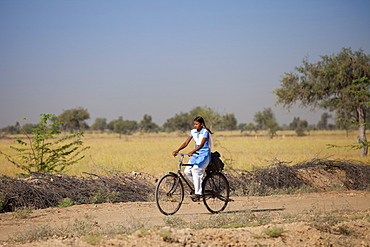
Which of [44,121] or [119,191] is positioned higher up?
[44,121]

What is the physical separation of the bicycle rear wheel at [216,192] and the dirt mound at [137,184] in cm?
256

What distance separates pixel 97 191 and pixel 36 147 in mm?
5359

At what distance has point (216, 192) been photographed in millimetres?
9562

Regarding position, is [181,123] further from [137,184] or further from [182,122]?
[137,184]

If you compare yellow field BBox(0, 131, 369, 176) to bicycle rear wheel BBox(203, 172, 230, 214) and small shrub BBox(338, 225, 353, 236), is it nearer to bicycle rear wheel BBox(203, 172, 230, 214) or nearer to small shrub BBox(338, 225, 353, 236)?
bicycle rear wheel BBox(203, 172, 230, 214)

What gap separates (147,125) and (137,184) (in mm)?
131465

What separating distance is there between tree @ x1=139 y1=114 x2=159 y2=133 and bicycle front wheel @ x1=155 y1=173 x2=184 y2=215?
131303 millimetres

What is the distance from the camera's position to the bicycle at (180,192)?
9.03m

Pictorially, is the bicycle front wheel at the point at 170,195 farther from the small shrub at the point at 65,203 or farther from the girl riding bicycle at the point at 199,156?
the small shrub at the point at 65,203

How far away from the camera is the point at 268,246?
6629 millimetres

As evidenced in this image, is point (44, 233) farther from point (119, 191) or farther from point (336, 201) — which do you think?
point (336, 201)

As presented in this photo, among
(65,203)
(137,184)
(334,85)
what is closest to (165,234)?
(65,203)

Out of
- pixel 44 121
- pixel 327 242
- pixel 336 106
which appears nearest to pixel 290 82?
pixel 336 106

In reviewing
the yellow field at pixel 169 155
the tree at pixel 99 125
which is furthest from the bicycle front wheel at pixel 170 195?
the tree at pixel 99 125
